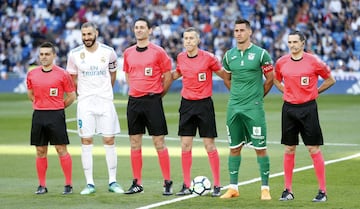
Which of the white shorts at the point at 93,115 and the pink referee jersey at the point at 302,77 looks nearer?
the pink referee jersey at the point at 302,77

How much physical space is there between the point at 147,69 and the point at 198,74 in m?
0.71

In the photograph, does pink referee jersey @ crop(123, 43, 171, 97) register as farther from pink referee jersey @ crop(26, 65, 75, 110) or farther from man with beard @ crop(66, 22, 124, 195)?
pink referee jersey @ crop(26, 65, 75, 110)

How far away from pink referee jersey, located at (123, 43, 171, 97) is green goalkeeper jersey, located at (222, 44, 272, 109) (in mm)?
1130

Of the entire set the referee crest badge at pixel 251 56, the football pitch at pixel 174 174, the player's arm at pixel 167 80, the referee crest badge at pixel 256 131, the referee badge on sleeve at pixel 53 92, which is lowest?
the football pitch at pixel 174 174

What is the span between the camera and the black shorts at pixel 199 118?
1345 centimetres

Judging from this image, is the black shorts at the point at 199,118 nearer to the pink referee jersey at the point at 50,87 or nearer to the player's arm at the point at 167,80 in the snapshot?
the player's arm at the point at 167,80

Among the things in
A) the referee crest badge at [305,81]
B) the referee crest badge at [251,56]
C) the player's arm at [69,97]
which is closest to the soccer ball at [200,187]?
the referee crest badge at [251,56]

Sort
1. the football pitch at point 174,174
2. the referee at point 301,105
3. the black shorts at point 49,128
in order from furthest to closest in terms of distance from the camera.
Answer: the black shorts at point 49,128
the referee at point 301,105
the football pitch at point 174,174

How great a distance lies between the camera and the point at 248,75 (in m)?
12.9

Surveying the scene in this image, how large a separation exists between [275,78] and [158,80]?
1.65m

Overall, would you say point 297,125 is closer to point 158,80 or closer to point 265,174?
point 265,174

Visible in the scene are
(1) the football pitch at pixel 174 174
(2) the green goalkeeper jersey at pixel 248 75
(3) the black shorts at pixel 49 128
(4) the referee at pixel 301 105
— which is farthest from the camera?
(3) the black shorts at pixel 49 128

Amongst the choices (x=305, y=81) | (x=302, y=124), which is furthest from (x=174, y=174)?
(x=305, y=81)

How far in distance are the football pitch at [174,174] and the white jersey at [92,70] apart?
139cm
